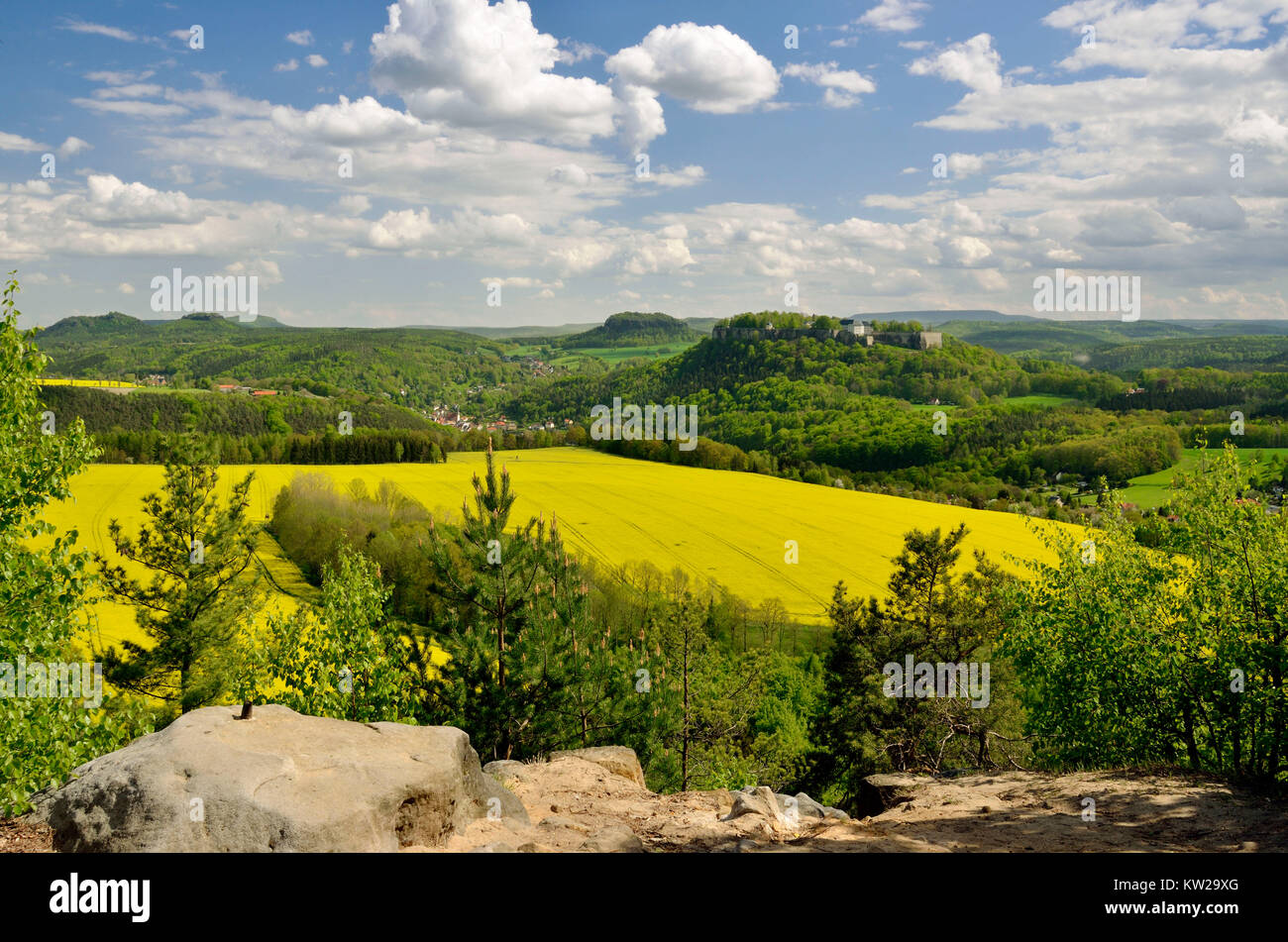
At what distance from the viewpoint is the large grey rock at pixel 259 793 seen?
28.3 feet

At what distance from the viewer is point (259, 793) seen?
900 centimetres

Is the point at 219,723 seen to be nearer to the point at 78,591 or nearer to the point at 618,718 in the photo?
the point at 78,591

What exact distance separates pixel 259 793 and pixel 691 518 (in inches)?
2960

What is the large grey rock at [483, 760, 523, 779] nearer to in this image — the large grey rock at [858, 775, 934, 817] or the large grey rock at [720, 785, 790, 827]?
the large grey rock at [720, 785, 790, 827]

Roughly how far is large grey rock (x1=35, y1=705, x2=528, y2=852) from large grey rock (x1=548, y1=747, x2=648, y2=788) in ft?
23.5

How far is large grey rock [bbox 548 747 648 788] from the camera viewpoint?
714 inches

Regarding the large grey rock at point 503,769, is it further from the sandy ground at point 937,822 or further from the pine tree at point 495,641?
the pine tree at point 495,641

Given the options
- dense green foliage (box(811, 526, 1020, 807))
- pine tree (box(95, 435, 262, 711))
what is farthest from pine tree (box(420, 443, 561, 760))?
pine tree (box(95, 435, 262, 711))

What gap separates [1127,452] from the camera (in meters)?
102

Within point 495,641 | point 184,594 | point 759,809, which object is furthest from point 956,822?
point 184,594

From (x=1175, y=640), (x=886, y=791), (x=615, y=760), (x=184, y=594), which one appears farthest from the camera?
(x=184, y=594)

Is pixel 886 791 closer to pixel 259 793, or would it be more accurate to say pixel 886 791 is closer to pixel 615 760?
pixel 615 760
